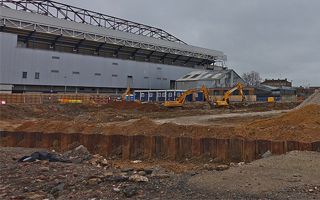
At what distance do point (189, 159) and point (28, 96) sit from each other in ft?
125

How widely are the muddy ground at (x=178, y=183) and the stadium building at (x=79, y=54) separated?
50.4m

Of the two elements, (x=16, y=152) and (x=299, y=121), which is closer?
(x=16, y=152)

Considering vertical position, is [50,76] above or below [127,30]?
below

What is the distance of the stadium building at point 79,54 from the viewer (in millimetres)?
57375

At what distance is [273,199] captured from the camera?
6250mm

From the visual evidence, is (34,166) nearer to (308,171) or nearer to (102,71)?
(308,171)

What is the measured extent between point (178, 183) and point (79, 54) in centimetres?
6176

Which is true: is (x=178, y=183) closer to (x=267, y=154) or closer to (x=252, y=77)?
(x=267, y=154)

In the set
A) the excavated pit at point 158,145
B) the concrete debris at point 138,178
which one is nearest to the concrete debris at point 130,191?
the concrete debris at point 138,178

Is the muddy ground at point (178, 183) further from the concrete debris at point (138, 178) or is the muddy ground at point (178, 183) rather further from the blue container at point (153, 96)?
the blue container at point (153, 96)

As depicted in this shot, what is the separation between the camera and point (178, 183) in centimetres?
755

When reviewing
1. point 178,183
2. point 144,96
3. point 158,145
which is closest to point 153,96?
point 144,96

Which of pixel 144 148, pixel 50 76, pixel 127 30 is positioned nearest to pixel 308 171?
pixel 144 148

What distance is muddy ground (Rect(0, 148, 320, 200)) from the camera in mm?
6754
